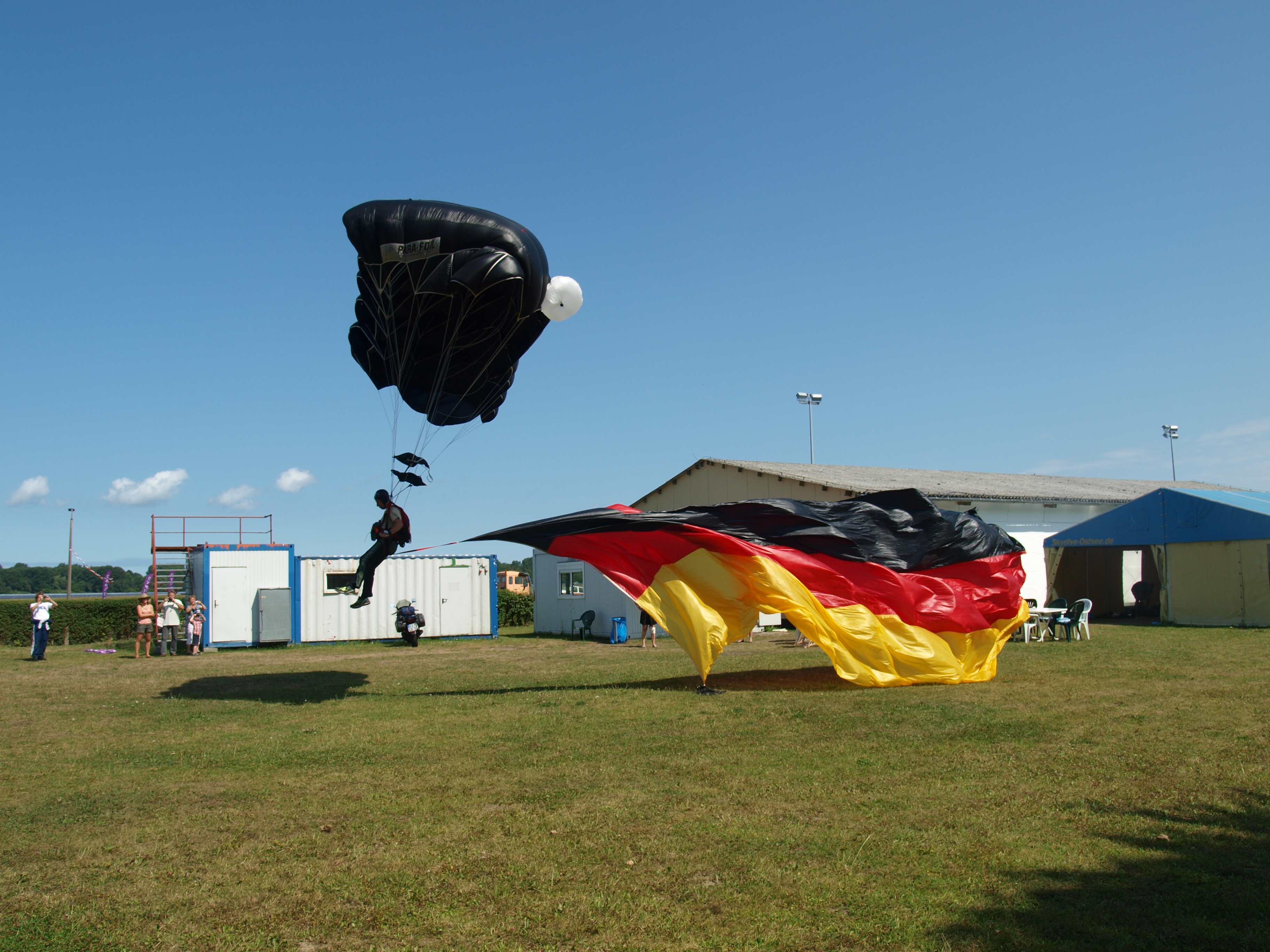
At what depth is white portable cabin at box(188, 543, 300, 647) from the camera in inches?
938

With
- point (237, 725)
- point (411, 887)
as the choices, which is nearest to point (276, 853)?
point (411, 887)

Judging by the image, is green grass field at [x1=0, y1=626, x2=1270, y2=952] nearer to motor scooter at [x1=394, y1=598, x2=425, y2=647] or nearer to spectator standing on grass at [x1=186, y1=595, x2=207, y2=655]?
spectator standing on grass at [x1=186, y1=595, x2=207, y2=655]

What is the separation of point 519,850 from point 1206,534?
2278 centimetres

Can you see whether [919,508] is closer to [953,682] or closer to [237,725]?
[953,682]

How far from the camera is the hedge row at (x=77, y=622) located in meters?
27.7

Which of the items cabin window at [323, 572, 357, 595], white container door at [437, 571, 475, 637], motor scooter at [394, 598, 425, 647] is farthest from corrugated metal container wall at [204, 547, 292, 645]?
white container door at [437, 571, 475, 637]

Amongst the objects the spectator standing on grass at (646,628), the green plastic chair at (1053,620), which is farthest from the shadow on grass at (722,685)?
the green plastic chair at (1053,620)

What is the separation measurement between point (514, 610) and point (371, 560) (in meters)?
25.0

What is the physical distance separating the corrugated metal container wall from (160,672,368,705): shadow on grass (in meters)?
8.06

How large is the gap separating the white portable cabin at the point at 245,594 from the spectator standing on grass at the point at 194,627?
1.91ft

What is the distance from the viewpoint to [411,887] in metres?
4.96

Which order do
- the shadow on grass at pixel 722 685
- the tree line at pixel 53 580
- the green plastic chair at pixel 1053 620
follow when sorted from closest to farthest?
the shadow on grass at pixel 722 685 → the green plastic chair at pixel 1053 620 → the tree line at pixel 53 580

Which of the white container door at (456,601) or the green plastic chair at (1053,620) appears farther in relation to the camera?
the white container door at (456,601)

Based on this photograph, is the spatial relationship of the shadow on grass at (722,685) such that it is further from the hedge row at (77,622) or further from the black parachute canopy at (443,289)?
the hedge row at (77,622)
